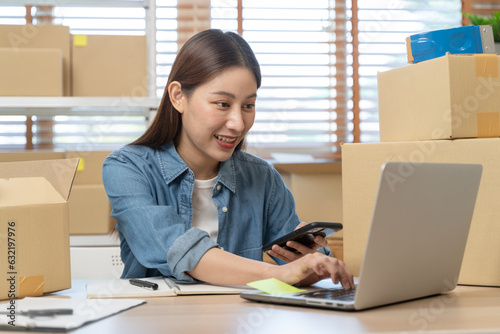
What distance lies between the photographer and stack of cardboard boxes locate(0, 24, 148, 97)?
1.99 m

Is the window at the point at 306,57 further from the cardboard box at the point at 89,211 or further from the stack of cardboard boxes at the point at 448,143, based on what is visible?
the stack of cardboard boxes at the point at 448,143

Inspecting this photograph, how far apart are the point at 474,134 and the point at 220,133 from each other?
22.0 inches

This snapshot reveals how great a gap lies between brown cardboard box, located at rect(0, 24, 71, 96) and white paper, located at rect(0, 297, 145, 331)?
4.17 ft

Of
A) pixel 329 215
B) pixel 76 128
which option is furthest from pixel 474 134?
pixel 76 128

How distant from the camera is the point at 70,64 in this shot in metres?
2.07

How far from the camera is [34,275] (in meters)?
1.05

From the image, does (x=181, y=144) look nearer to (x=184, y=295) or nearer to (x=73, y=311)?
(x=184, y=295)

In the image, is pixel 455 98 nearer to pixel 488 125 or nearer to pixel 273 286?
pixel 488 125

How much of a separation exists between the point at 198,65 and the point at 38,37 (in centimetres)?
93

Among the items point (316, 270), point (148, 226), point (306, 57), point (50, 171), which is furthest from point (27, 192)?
point (306, 57)

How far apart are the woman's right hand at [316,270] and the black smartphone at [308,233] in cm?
8

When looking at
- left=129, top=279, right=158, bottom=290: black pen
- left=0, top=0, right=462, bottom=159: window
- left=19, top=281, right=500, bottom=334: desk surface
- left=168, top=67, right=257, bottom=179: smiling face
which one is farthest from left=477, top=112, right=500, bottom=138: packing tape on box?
left=0, top=0, right=462, bottom=159: window

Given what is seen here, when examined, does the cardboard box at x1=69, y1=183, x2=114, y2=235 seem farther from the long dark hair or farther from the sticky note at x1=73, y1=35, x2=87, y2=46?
the long dark hair

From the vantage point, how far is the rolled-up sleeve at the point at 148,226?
1124 millimetres
